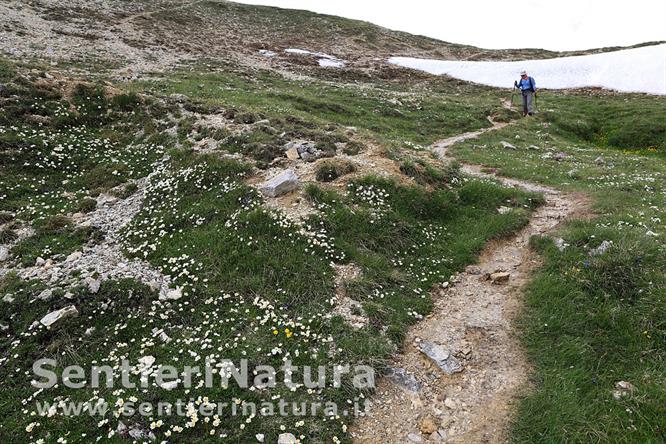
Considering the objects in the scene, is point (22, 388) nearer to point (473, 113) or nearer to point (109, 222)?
point (109, 222)

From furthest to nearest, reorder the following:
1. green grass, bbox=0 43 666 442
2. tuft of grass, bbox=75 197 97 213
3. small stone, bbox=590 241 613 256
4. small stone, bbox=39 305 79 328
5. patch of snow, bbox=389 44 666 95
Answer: patch of snow, bbox=389 44 666 95 < tuft of grass, bbox=75 197 97 213 < small stone, bbox=590 241 613 256 < small stone, bbox=39 305 79 328 < green grass, bbox=0 43 666 442

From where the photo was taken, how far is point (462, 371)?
9.09 meters

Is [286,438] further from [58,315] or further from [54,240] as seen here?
[54,240]

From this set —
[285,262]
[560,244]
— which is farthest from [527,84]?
[285,262]

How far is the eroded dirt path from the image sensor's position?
25.8 feet

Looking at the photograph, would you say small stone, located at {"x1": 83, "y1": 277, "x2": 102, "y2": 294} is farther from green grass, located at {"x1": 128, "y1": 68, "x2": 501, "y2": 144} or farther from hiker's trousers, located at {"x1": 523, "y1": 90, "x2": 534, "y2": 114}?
hiker's trousers, located at {"x1": 523, "y1": 90, "x2": 534, "y2": 114}

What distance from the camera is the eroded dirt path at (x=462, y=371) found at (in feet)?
25.8

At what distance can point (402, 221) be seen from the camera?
548 inches

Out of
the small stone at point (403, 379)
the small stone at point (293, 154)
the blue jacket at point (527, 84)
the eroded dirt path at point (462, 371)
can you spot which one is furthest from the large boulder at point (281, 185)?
the blue jacket at point (527, 84)

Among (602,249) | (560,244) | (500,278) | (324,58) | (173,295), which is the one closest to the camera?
(173,295)

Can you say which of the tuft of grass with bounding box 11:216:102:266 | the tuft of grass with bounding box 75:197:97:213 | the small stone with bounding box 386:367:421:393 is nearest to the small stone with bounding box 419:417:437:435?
the small stone with bounding box 386:367:421:393

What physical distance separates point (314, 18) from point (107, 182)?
83459 millimetres

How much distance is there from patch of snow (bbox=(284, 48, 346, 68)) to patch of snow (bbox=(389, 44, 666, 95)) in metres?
12.1

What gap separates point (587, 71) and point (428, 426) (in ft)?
197
